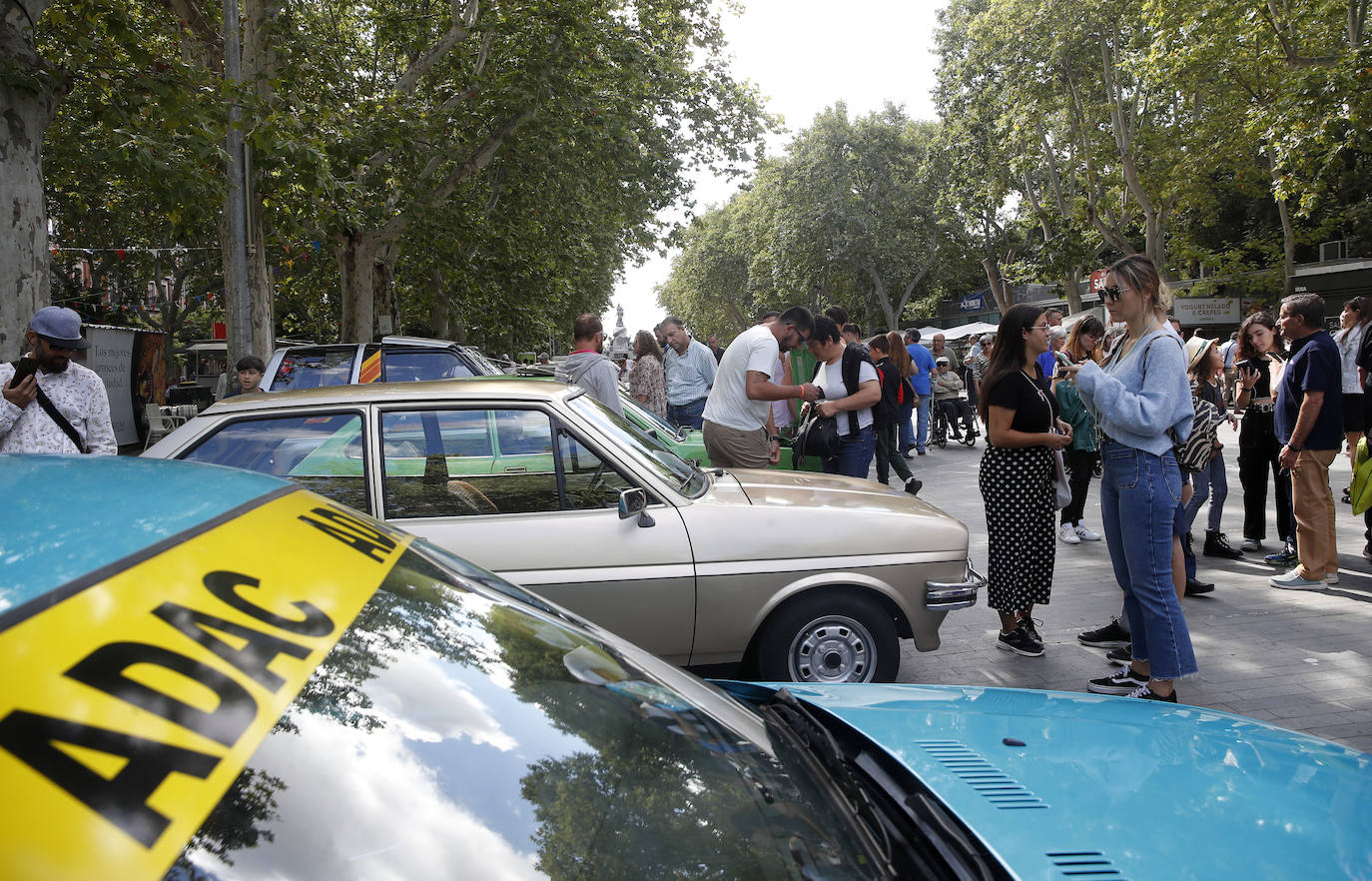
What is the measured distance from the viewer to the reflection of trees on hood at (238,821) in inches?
34.3

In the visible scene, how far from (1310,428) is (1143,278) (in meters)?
2.87

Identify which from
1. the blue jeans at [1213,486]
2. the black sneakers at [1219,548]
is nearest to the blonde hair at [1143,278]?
the blue jeans at [1213,486]

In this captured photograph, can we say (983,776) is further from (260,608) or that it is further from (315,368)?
(315,368)

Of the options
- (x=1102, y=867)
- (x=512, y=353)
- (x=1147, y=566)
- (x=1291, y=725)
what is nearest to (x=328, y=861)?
(x=1102, y=867)

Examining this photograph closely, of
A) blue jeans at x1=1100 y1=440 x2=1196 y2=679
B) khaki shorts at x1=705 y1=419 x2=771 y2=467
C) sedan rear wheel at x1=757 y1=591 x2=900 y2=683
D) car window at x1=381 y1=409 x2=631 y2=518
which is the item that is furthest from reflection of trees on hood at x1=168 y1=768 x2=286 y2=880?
khaki shorts at x1=705 y1=419 x2=771 y2=467

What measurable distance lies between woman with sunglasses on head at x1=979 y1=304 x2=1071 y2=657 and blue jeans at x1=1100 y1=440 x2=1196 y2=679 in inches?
33.0

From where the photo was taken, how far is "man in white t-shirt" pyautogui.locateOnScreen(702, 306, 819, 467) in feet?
19.6

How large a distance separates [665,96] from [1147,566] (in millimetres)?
18230

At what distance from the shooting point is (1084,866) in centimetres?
147

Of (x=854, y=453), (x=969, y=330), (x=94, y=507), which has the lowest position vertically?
(x=854, y=453)

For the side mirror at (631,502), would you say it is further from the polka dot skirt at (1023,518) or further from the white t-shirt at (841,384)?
the white t-shirt at (841,384)

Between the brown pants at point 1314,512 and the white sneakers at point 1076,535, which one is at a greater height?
the brown pants at point 1314,512

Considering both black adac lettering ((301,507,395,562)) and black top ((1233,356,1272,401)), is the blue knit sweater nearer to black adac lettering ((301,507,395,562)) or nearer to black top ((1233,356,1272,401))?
black adac lettering ((301,507,395,562))

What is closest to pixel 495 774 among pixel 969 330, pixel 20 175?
pixel 20 175
